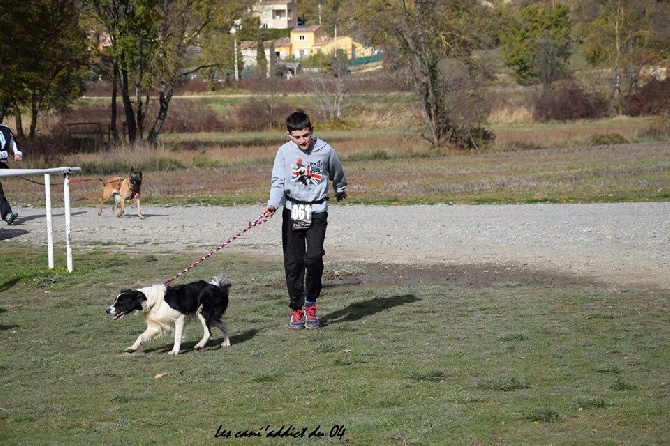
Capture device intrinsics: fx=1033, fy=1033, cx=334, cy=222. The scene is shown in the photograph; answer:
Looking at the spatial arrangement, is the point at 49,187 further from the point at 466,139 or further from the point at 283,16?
the point at 283,16

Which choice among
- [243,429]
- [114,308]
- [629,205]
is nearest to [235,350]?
[114,308]

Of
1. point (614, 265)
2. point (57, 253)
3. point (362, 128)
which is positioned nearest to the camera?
point (614, 265)

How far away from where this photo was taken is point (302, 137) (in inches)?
384

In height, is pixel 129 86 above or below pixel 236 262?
above

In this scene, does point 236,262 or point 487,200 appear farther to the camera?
point 487,200

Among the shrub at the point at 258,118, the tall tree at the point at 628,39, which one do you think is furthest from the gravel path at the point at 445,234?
the tall tree at the point at 628,39

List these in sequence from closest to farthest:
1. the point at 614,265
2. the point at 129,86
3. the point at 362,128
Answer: the point at 614,265 → the point at 129,86 → the point at 362,128

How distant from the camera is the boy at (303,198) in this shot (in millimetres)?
9844

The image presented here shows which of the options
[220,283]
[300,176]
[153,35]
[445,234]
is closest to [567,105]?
[153,35]

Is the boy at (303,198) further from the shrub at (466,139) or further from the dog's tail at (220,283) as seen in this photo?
the shrub at (466,139)

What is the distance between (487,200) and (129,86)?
28070 millimetres

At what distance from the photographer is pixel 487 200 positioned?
2408 cm

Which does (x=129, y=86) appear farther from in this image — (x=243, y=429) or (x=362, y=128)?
(x=243, y=429)

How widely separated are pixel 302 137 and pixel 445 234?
8.51 m
